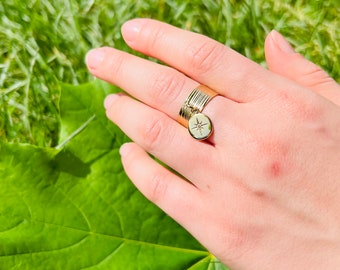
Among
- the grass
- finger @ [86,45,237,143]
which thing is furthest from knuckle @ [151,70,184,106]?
the grass

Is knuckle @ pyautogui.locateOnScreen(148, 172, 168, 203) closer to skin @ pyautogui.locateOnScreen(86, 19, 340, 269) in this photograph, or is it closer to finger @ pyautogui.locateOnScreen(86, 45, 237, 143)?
skin @ pyautogui.locateOnScreen(86, 19, 340, 269)

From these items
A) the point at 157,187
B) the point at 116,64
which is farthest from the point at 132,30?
the point at 157,187

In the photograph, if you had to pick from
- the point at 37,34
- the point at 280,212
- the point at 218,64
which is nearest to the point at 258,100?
the point at 218,64

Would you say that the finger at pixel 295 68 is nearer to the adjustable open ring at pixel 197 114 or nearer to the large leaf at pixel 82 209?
the adjustable open ring at pixel 197 114

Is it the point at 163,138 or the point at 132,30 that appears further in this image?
the point at 132,30

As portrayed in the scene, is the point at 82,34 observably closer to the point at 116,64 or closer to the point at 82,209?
the point at 116,64

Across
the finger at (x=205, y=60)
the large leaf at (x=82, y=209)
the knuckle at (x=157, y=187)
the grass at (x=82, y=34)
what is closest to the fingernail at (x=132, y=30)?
the finger at (x=205, y=60)

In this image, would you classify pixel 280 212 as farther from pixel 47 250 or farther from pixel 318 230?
pixel 47 250
